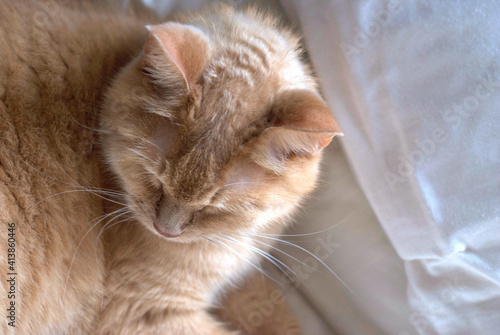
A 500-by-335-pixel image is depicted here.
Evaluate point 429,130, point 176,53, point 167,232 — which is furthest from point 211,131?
point 429,130

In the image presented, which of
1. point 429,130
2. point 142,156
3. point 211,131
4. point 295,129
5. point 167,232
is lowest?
point 167,232

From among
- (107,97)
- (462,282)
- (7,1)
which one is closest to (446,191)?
(462,282)

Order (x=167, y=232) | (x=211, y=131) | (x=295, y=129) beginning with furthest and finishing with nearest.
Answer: (x=167, y=232)
(x=211, y=131)
(x=295, y=129)

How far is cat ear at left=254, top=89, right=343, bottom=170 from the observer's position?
29.4 inches

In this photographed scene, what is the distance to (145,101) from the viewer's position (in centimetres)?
91

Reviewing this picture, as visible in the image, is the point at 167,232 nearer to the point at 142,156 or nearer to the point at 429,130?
the point at 142,156

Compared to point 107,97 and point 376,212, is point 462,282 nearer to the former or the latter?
point 376,212

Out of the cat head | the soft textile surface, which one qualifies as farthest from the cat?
the soft textile surface

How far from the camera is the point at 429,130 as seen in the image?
1.04 meters

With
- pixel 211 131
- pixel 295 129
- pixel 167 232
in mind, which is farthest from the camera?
pixel 167 232

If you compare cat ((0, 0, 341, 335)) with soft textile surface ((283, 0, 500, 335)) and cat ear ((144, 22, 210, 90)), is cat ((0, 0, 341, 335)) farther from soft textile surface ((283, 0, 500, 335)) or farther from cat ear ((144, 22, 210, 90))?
soft textile surface ((283, 0, 500, 335))

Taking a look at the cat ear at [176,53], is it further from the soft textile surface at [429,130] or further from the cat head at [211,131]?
the soft textile surface at [429,130]

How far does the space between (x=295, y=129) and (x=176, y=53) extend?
30cm

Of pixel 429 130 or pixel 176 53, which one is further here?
pixel 429 130
